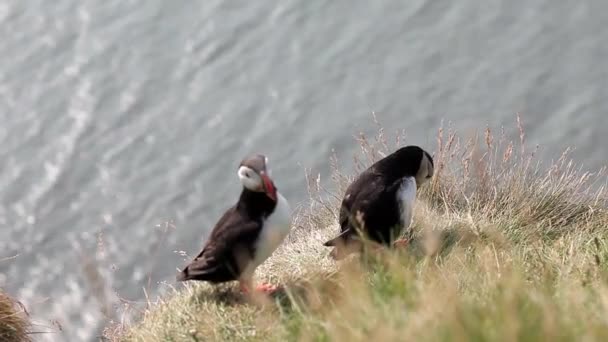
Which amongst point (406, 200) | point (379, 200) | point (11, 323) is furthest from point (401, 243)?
point (11, 323)

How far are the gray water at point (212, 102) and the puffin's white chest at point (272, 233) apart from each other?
396 cm

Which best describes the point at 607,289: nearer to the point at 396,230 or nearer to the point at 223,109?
the point at 396,230

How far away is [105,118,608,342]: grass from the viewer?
10.4 feet

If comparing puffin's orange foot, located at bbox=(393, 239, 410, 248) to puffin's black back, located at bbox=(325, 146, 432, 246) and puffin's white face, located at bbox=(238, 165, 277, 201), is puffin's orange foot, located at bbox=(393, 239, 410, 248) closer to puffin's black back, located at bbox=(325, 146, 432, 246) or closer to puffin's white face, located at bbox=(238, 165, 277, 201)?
puffin's black back, located at bbox=(325, 146, 432, 246)

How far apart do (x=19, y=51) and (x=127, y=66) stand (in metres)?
1.74

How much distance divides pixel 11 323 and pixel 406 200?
282cm

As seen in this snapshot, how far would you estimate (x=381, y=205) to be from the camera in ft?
19.9

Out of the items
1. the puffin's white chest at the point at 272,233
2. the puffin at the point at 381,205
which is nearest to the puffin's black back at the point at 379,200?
the puffin at the point at 381,205

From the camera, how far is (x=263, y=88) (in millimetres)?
12031

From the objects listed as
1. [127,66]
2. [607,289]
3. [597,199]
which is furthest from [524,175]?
[127,66]

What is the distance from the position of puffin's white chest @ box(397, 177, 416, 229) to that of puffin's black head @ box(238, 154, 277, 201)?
2.95ft

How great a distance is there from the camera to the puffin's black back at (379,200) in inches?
238

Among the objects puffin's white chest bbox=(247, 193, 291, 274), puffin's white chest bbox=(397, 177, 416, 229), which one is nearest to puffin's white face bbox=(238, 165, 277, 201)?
puffin's white chest bbox=(247, 193, 291, 274)

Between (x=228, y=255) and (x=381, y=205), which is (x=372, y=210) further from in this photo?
→ (x=228, y=255)
